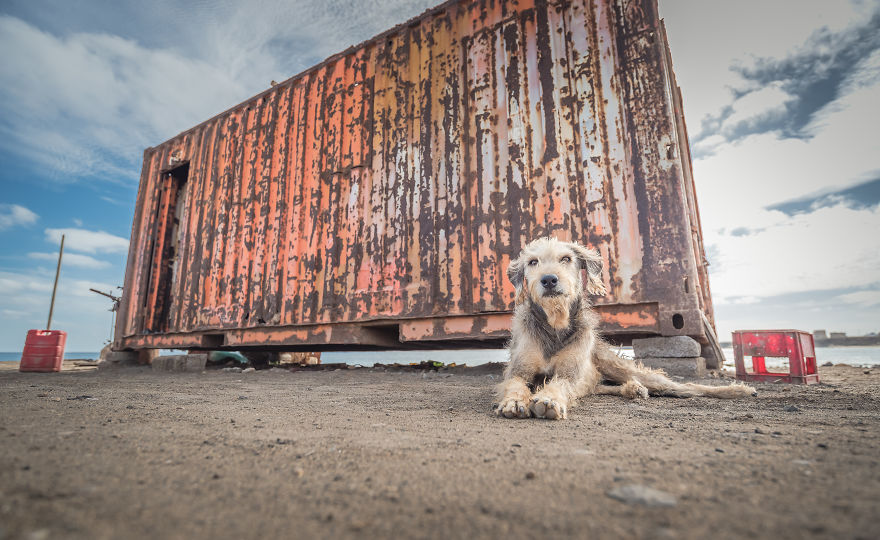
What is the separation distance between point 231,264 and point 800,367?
8.16 metres

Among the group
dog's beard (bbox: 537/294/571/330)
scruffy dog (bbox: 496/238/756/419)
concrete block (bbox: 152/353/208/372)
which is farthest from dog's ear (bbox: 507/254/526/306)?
concrete block (bbox: 152/353/208/372)

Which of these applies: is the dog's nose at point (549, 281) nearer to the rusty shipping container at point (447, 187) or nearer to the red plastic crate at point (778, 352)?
the rusty shipping container at point (447, 187)

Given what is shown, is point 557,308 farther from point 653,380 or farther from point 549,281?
point 653,380

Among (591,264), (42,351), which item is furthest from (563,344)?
(42,351)

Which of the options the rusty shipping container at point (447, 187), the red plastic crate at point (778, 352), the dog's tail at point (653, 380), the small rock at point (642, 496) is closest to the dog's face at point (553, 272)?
the dog's tail at point (653, 380)

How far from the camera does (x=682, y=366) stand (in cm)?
391

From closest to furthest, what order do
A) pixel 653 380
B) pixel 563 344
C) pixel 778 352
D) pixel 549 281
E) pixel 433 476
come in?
pixel 433 476, pixel 549 281, pixel 563 344, pixel 653 380, pixel 778 352

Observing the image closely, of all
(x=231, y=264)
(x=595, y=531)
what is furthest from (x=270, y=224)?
(x=595, y=531)

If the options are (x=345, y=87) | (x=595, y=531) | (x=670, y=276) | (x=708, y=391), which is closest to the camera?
(x=595, y=531)

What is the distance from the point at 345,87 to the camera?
21.0 ft

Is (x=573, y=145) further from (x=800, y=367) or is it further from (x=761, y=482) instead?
(x=761, y=482)

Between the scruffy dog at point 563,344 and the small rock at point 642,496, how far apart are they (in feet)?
4.63

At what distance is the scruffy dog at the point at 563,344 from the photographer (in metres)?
2.78

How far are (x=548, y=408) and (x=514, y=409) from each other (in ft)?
0.60
